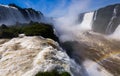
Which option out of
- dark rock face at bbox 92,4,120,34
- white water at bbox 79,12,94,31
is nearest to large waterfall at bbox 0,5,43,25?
white water at bbox 79,12,94,31

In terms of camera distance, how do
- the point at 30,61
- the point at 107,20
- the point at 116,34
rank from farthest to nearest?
the point at 107,20
the point at 116,34
the point at 30,61

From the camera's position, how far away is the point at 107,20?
2420 inches

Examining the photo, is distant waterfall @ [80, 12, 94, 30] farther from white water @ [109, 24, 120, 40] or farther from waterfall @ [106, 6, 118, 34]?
white water @ [109, 24, 120, 40]

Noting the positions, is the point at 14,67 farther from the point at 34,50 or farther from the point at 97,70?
the point at 97,70

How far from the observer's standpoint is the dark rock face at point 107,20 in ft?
187

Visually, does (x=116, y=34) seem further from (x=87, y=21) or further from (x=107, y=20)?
(x=87, y=21)

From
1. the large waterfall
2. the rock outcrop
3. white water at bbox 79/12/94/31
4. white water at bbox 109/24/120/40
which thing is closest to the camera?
the rock outcrop

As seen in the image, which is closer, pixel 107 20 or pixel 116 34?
pixel 116 34

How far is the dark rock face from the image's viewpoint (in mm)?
57062

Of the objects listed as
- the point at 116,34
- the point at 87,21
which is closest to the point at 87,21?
the point at 87,21

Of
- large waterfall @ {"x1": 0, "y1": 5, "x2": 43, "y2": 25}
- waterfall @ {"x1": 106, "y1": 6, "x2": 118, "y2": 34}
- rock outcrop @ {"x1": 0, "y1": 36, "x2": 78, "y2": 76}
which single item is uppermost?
large waterfall @ {"x1": 0, "y1": 5, "x2": 43, "y2": 25}

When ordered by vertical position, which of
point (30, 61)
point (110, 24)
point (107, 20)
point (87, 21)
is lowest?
point (30, 61)

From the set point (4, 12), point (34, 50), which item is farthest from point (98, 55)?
point (4, 12)

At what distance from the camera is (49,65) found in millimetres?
17578
